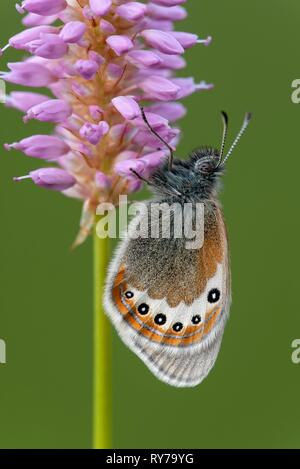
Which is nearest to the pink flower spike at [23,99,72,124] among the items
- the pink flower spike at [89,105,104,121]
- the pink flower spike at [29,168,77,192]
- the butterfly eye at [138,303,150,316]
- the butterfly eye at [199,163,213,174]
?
the pink flower spike at [89,105,104,121]

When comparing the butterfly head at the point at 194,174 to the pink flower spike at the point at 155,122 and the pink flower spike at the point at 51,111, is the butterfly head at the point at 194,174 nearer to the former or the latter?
the pink flower spike at the point at 155,122

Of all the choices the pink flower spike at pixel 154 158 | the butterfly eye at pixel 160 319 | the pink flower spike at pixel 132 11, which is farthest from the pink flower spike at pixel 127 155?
the butterfly eye at pixel 160 319

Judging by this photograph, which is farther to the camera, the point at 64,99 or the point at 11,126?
the point at 11,126

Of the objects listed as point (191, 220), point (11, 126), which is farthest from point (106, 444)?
point (11, 126)

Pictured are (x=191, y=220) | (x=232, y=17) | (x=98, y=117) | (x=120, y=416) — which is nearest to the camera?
(x=98, y=117)

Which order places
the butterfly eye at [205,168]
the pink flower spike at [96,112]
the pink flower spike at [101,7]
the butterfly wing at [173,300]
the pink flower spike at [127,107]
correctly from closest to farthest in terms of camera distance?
1. the pink flower spike at [101,7]
2. the pink flower spike at [127,107]
3. the pink flower spike at [96,112]
4. the butterfly wing at [173,300]
5. the butterfly eye at [205,168]

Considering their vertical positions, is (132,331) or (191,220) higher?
(191,220)

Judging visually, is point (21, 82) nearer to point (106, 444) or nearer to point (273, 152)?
point (106, 444)

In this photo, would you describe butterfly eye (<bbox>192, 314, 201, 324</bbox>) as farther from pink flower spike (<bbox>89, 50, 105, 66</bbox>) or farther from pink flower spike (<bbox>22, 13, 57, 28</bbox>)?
pink flower spike (<bbox>22, 13, 57, 28</bbox>)
